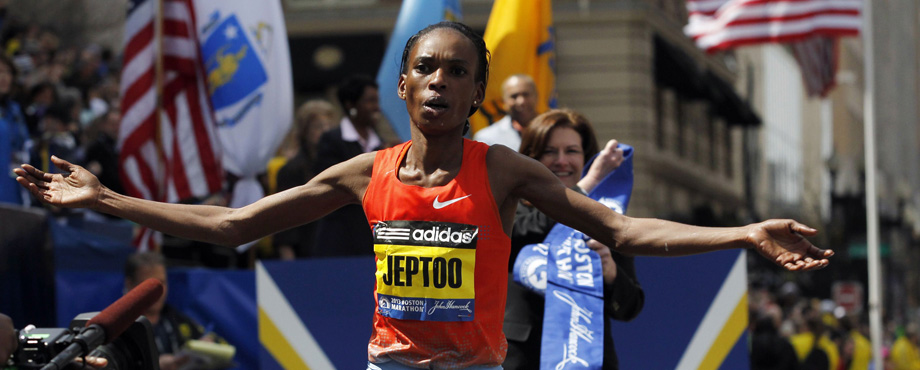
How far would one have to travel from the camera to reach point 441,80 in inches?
129

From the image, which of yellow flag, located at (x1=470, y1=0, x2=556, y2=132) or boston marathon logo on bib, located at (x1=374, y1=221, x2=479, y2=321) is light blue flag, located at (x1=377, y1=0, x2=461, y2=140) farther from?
boston marathon logo on bib, located at (x1=374, y1=221, x2=479, y2=321)

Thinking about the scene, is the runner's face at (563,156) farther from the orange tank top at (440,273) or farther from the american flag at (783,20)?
the american flag at (783,20)

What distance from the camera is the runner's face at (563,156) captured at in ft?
16.3

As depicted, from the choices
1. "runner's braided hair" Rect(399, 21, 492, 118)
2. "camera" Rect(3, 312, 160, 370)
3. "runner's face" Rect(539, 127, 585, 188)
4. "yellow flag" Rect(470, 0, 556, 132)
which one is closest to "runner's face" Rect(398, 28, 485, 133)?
"runner's braided hair" Rect(399, 21, 492, 118)

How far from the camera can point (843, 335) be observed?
17.9m

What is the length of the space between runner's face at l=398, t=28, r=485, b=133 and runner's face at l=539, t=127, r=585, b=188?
5.48 ft

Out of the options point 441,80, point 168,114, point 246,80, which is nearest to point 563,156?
point 441,80

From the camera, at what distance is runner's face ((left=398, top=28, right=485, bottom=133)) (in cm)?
328

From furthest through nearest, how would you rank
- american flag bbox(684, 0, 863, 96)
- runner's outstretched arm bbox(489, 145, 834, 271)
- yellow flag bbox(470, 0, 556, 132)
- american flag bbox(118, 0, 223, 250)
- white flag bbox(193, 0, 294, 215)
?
american flag bbox(684, 0, 863, 96)
american flag bbox(118, 0, 223, 250)
white flag bbox(193, 0, 294, 215)
yellow flag bbox(470, 0, 556, 132)
runner's outstretched arm bbox(489, 145, 834, 271)

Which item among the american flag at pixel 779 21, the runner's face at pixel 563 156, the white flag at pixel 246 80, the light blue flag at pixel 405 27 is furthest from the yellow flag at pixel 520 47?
the american flag at pixel 779 21

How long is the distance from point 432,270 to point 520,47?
470cm

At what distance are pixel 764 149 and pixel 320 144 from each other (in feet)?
164

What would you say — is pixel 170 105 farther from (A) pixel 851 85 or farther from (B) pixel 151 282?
(A) pixel 851 85

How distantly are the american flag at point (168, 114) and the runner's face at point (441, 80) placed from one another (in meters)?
5.87
